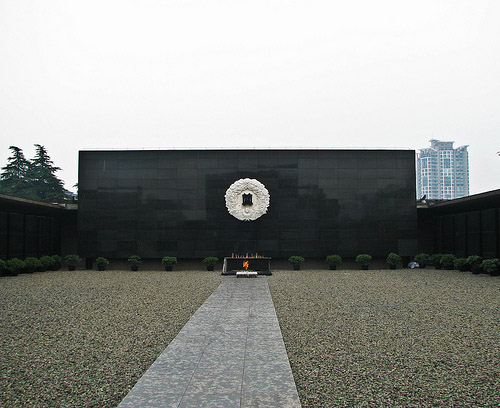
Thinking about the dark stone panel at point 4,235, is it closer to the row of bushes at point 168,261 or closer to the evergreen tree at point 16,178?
the row of bushes at point 168,261

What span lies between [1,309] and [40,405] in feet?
29.0

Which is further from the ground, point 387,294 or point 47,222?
point 47,222

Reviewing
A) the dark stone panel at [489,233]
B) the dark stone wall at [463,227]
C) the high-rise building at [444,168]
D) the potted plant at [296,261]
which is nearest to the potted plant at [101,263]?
the potted plant at [296,261]

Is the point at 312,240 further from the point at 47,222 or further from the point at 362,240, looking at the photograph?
the point at 47,222

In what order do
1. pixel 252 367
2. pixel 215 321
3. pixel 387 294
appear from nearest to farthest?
1. pixel 252 367
2. pixel 215 321
3. pixel 387 294

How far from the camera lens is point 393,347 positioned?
8.52 metres

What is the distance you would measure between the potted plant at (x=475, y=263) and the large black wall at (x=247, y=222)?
5.17 metres

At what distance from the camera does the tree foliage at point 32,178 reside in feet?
177

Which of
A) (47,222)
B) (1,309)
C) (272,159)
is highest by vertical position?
(272,159)

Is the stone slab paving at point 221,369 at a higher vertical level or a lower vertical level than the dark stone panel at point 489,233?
lower

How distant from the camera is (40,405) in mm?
5707

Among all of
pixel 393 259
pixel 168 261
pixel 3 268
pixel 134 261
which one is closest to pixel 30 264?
pixel 3 268

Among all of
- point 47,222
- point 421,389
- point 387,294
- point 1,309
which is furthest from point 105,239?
point 421,389

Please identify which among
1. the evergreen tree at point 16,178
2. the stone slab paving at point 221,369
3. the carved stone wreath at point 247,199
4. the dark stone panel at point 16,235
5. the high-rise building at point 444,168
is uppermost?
the high-rise building at point 444,168
